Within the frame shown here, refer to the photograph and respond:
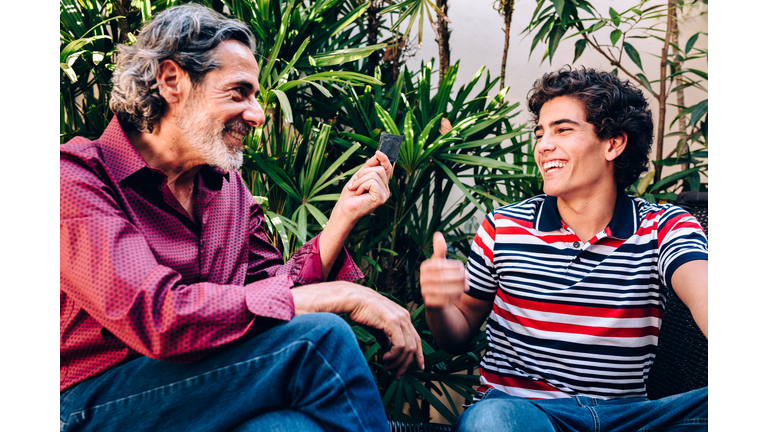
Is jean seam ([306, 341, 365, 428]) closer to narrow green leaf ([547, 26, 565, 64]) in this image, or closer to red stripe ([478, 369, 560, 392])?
red stripe ([478, 369, 560, 392])

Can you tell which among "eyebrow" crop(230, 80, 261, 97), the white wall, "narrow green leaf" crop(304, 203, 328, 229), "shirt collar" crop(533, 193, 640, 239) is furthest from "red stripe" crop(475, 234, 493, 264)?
the white wall

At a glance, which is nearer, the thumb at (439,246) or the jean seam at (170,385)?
the jean seam at (170,385)

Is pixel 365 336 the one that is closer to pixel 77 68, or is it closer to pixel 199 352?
pixel 199 352

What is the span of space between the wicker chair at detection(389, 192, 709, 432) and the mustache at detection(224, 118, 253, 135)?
900 millimetres

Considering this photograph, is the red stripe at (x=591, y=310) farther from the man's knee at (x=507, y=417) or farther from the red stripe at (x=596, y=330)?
the man's knee at (x=507, y=417)

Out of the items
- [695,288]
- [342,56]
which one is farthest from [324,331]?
[342,56]

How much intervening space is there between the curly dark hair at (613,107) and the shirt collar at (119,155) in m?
1.19

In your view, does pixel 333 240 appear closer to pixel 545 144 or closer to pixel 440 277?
pixel 440 277

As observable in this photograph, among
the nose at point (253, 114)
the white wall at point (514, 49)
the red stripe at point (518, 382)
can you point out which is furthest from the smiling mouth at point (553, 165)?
the white wall at point (514, 49)

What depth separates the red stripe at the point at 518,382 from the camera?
4.07ft

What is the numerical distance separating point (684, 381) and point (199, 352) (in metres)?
1.33

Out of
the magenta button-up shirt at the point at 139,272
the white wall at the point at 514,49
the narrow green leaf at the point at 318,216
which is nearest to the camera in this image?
the magenta button-up shirt at the point at 139,272

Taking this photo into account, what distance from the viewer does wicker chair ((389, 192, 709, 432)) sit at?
4.34 feet

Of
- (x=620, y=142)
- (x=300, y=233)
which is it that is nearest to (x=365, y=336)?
(x=300, y=233)
